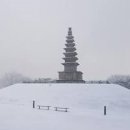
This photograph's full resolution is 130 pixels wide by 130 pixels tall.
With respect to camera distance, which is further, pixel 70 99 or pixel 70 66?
pixel 70 66

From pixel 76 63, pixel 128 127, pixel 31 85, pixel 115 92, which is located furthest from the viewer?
pixel 76 63

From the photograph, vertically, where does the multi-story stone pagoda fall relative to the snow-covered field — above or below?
above

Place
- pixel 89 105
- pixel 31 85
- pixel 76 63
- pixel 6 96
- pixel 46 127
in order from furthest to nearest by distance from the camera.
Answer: pixel 76 63, pixel 31 85, pixel 6 96, pixel 89 105, pixel 46 127

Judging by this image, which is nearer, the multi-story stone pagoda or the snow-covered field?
the snow-covered field

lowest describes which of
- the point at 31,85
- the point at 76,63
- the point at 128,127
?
the point at 128,127

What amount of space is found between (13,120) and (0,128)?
546 cm

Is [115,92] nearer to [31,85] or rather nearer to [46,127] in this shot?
[31,85]

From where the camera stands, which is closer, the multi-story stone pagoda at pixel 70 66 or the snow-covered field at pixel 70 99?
the snow-covered field at pixel 70 99

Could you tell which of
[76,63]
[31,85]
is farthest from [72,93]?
[76,63]

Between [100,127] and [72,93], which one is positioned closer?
[100,127]

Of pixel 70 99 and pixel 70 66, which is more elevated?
pixel 70 66

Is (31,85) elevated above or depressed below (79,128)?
above

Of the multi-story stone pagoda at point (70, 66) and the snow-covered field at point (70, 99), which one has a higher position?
the multi-story stone pagoda at point (70, 66)

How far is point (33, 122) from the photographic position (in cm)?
3028
